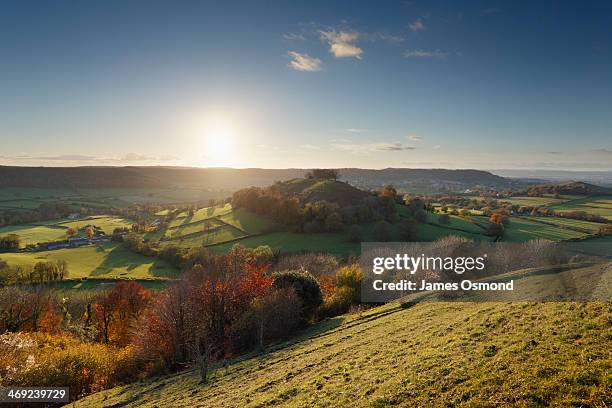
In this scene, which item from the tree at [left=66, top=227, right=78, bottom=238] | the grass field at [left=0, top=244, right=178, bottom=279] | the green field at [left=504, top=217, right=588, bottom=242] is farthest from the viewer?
the tree at [left=66, top=227, right=78, bottom=238]

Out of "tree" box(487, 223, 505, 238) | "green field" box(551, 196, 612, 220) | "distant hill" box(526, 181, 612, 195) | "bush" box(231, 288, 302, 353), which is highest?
"distant hill" box(526, 181, 612, 195)

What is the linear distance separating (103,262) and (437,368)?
9052cm

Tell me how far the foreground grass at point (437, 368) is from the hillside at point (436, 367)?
0.04 m

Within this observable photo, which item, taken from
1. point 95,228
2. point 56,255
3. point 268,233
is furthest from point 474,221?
point 95,228

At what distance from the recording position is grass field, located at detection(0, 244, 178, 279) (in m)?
74.8

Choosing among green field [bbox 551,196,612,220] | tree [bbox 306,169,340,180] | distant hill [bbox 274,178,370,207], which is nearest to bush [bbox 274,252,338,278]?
distant hill [bbox 274,178,370,207]

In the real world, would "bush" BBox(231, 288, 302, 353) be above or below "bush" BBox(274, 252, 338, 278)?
above

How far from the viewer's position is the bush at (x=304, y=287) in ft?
131

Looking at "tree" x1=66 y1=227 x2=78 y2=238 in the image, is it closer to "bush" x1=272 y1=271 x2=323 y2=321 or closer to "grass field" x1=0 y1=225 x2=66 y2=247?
"grass field" x1=0 y1=225 x2=66 y2=247

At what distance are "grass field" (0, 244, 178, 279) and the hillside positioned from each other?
54.0 meters

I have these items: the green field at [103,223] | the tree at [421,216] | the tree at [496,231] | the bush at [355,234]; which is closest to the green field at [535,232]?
the tree at [496,231]

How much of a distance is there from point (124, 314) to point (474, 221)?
9552cm

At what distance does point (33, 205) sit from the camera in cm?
16312

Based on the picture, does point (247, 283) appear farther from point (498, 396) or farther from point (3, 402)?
point (498, 396)
